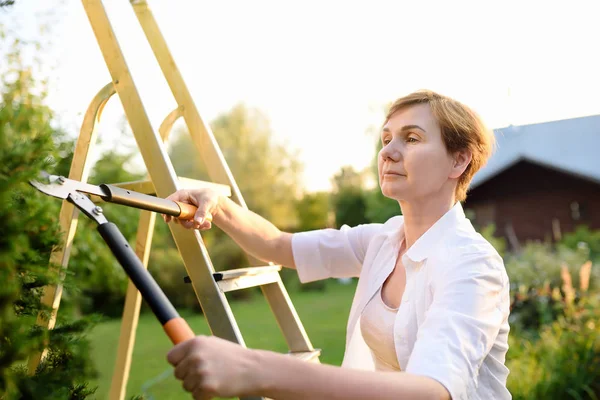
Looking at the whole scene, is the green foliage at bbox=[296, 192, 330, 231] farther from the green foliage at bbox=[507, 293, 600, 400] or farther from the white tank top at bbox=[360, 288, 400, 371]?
the white tank top at bbox=[360, 288, 400, 371]

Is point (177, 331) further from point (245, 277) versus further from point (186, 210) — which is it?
point (245, 277)

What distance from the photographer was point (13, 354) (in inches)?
45.4

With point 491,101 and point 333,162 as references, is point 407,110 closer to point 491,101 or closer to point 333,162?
point 491,101

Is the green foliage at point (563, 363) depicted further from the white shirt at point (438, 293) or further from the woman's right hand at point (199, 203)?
the woman's right hand at point (199, 203)

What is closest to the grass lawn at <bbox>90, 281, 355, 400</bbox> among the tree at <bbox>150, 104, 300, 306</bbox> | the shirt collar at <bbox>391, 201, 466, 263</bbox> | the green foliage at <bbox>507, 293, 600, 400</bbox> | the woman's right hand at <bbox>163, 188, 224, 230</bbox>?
the green foliage at <bbox>507, 293, 600, 400</bbox>

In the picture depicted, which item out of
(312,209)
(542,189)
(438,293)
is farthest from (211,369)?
(312,209)

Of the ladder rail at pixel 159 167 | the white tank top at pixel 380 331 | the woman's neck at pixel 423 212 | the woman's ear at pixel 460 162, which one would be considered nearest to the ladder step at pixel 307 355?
the white tank top at pixel 380 331

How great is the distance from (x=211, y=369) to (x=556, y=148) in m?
18.7

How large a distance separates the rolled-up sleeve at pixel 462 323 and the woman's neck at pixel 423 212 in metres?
0.32

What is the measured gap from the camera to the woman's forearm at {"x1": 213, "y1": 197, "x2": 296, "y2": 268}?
7.31ft

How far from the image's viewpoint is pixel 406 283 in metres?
1.94

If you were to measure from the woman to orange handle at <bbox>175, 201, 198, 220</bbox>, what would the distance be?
24mm

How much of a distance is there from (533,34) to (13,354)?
7185 mm

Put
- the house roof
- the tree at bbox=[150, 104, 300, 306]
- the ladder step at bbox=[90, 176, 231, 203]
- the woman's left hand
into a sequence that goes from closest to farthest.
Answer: the woman's left hand → the ladder step at bbox=[90, 176, 231, 203] → the house roof → the tree at bbox=[150, 104, 300, 306]
